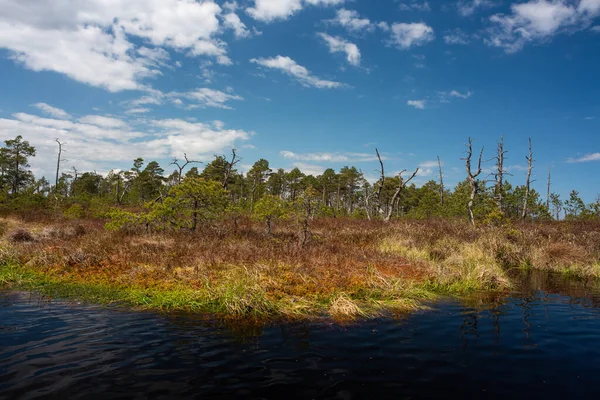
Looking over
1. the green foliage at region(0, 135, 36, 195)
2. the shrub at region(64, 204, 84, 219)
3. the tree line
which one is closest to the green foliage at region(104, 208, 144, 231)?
the tree line

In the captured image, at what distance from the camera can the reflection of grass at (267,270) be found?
27.2 ft

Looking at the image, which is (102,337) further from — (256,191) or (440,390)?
(256,191)

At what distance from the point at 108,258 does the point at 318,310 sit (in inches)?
318

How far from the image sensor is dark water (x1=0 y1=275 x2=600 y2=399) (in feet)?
15.1

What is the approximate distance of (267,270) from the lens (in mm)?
10297

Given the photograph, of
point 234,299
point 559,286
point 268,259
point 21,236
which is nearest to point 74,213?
point 21,236

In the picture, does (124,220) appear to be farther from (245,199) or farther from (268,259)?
(245,199)

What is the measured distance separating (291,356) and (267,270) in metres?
4.81

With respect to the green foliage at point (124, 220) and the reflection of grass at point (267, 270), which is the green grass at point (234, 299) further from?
the green foliage at point (124, 220)

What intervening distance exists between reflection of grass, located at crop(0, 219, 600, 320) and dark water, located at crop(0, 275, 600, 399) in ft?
3.11

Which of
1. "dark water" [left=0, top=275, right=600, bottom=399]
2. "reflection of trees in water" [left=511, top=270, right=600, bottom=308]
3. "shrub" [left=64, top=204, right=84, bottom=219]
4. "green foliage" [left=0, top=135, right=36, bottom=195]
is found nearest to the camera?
"dark water" [left=0, top=275, right=600, bottom=399]

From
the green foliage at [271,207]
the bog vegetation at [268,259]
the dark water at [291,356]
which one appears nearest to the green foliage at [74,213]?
the bog vegetation at [268,259]

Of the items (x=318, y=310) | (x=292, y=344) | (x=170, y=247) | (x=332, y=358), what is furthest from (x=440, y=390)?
(x=170, y=247)

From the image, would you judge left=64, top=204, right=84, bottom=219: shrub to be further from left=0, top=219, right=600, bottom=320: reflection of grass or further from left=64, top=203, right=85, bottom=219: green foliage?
left=0, top=219, right=600, bottom=320: reflection of grass
